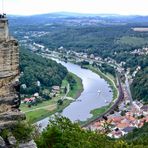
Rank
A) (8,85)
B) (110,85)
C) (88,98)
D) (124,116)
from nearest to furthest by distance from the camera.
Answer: (8,85), (124,116), (88,98), (110,85)

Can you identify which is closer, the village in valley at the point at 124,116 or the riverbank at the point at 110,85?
the village in valley at the point at 124,116

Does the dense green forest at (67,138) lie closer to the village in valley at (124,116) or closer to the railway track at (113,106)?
the village in valley at (124,116)

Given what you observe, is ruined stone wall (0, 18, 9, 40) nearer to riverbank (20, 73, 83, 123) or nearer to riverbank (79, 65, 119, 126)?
riverbank (20, 73, 83, 123)

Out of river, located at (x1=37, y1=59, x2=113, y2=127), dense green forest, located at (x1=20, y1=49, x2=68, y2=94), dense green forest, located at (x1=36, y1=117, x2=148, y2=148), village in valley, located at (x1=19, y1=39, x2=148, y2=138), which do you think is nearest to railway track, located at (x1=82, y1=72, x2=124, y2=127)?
village in valley, located at (x1=19, y1=39, x2=148, y2=138)

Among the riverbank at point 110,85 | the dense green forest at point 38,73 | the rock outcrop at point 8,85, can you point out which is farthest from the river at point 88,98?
the rock outcrop at point 8,85

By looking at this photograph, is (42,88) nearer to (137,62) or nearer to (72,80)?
(72,80)

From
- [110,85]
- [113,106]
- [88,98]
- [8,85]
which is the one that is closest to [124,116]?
[113,106]

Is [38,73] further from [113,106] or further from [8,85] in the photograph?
[8,85]
